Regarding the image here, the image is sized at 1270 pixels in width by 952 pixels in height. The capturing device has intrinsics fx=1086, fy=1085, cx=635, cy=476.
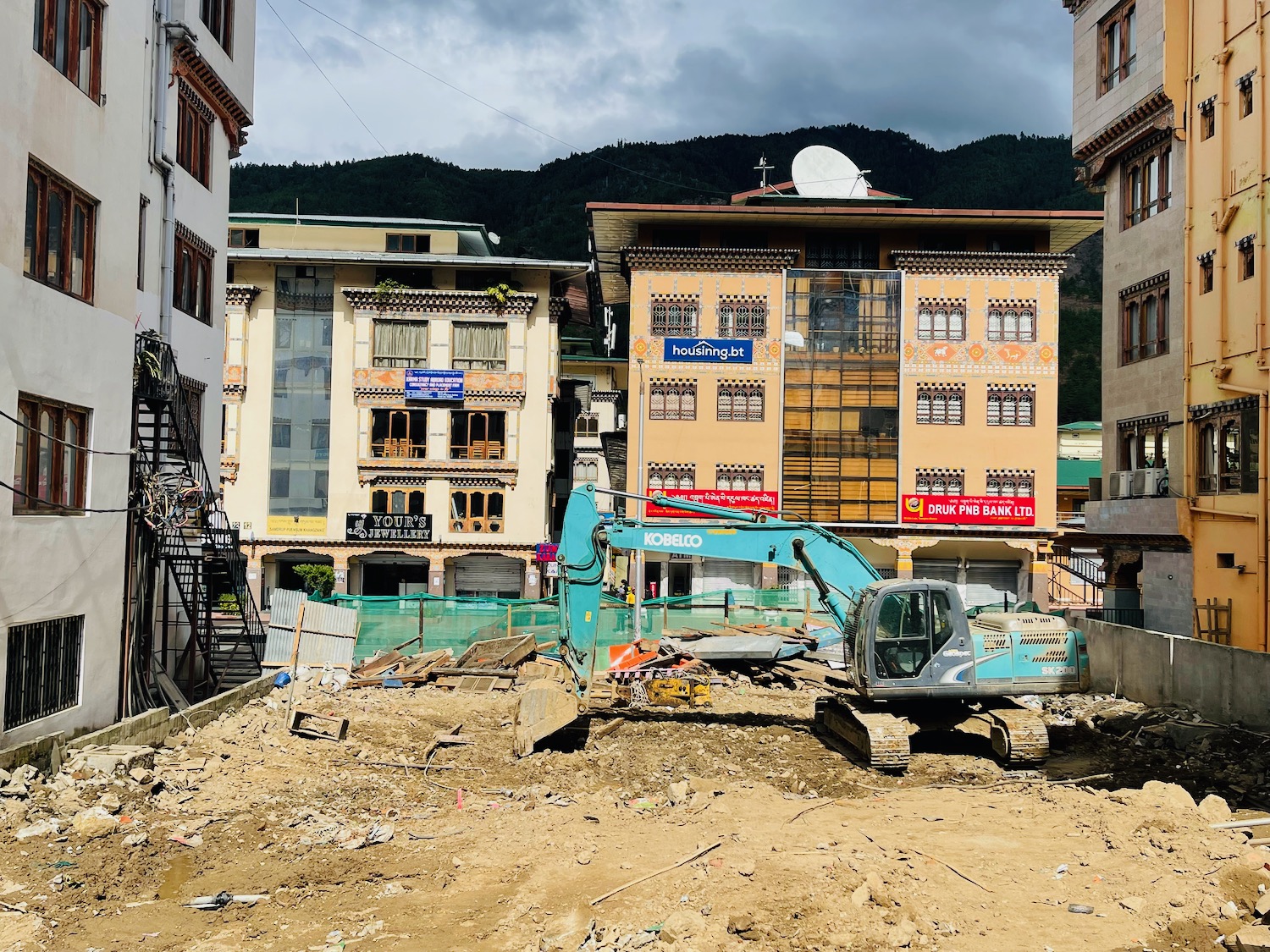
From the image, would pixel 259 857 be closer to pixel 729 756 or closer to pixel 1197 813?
pixel 729 756

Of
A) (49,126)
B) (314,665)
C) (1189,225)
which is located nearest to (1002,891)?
(49,126)

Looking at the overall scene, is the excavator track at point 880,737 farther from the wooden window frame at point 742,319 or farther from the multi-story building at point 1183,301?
the wooden window frame at point 742,319

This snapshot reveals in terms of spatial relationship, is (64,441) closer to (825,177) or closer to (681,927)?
(681,927)

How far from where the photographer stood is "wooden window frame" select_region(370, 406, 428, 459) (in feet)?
163

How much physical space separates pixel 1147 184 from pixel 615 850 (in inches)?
1043

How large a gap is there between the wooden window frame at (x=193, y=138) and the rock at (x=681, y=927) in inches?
799

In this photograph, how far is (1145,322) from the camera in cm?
3120

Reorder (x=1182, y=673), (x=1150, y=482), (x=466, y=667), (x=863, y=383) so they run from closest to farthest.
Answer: (x=1182, y=673) → (x=466, y=667) → (x=1150, y=482) → (x=863, y=383)

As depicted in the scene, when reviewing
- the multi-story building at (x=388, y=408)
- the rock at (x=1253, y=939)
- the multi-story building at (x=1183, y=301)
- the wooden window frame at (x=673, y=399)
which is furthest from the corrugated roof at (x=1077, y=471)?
the rock at (x=1253, y=939)

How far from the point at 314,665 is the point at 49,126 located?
1559 centimetres

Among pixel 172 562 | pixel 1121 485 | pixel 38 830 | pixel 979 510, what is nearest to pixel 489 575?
pixel 979 510

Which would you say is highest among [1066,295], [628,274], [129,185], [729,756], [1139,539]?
[1066,295]

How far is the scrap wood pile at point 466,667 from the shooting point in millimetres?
27547

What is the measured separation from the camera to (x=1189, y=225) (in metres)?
28.1
